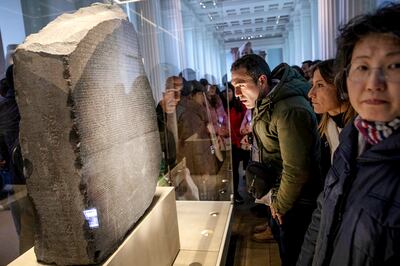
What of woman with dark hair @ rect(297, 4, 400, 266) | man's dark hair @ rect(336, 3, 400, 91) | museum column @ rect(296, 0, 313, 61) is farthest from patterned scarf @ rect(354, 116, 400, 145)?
museum column @ rect(296, 0, 313, 61)

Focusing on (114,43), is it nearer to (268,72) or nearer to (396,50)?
(396,50)

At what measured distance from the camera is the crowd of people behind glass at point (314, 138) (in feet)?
2.69

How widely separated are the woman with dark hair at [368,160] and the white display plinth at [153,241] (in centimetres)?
69

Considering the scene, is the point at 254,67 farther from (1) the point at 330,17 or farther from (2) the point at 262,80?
(1) the point at 330,17

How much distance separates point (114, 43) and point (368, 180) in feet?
3.28

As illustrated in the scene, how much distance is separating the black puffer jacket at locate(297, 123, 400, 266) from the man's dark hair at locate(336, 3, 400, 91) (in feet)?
0.80

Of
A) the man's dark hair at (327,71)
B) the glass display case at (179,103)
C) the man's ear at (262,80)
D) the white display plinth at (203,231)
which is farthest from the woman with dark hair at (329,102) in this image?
the glass display case at (179,103)

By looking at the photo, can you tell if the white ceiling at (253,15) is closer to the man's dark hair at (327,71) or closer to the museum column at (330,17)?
the museum column at (330,17)

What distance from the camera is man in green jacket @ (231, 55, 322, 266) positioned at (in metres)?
1.68

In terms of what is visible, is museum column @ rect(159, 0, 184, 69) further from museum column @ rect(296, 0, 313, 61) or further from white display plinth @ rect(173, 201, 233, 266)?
museum column @ rect(296, 0, 313, 61)

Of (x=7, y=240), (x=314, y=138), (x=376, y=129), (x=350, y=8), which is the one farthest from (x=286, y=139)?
(x=350, y=8)

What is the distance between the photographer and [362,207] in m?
0.82

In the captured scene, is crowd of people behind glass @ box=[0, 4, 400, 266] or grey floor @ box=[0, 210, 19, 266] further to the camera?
grey floor @ box=[0, 210, 19, 266]

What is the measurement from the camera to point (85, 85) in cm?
103
